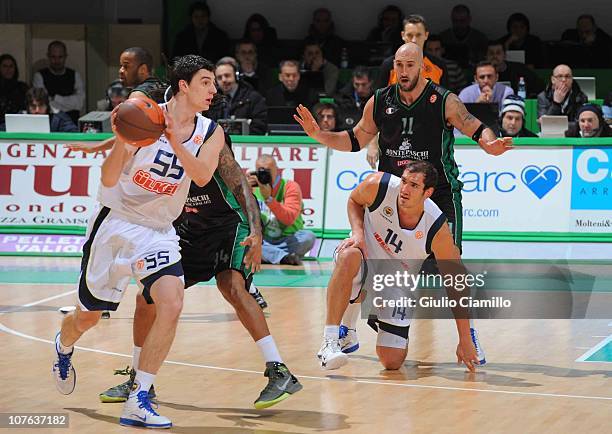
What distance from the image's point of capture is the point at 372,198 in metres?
8.95

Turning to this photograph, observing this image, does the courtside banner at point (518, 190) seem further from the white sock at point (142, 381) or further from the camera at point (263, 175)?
the white sock at point (142, 381)

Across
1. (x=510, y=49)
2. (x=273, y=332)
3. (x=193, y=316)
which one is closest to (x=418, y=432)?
(x=273, y=332)

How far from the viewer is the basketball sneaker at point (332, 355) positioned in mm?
8375

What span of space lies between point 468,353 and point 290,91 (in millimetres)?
8890

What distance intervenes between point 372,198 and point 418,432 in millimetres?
2425

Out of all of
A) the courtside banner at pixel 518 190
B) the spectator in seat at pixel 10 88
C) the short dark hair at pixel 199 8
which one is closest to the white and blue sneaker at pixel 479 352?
the courtside banner at pixel 518 190

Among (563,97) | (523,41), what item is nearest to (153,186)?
(563,97)

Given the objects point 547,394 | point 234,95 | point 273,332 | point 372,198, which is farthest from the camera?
point 234,95

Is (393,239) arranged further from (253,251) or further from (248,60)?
(248,60)

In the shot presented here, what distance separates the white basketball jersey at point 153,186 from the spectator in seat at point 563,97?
9417 mm

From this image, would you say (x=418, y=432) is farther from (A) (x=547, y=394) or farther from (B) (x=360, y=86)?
(B) (x=360, y=86)

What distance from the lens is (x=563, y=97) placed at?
16.0 m

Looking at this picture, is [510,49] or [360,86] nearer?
[360,86]

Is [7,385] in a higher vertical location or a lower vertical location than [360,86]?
lower
